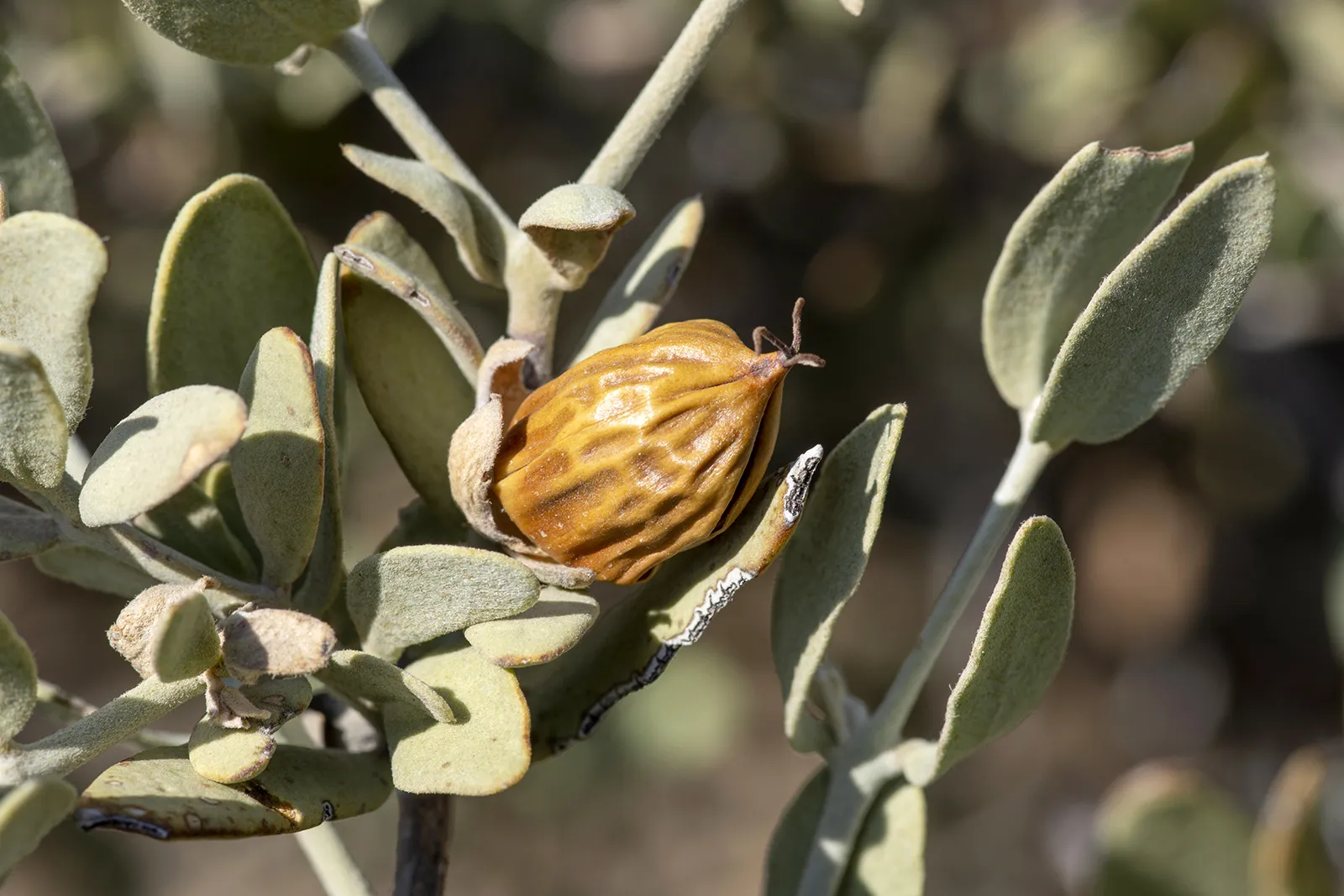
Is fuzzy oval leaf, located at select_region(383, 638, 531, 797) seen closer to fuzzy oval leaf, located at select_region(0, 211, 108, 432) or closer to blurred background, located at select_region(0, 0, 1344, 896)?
fuzzy oval leaf, located at select_region(0, 211, 108, 432)

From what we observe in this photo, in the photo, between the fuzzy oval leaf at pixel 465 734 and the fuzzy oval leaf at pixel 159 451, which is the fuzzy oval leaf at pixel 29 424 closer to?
the fuzzy oval leaf at pixel 159 451

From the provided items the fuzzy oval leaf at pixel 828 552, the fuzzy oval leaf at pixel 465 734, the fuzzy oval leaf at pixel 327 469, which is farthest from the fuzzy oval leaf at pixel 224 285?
the fuzzy oval leaf at pixel 828 552

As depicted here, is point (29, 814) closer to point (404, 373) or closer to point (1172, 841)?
point (404, 373)

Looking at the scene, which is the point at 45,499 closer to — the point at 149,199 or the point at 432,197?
the point at 432,197

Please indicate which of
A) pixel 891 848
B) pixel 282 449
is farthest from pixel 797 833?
pixel 282 449

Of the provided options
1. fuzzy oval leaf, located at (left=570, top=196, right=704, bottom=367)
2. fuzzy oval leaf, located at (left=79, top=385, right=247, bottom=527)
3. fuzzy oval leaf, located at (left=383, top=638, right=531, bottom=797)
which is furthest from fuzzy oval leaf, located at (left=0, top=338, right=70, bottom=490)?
fuzzy oval leaf, located at (left=570, top=196, right=704, bottom=367)

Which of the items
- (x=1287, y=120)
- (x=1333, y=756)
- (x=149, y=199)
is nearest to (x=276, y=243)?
(x=149, y=199)
